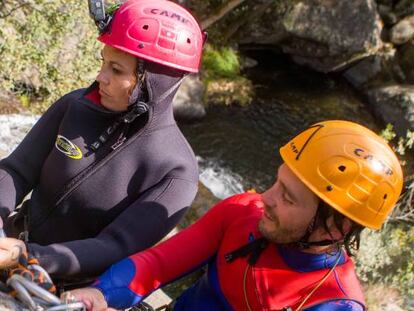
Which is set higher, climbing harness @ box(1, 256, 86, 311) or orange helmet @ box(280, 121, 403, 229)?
climbing harness @ box(1, 256, 86, 311)

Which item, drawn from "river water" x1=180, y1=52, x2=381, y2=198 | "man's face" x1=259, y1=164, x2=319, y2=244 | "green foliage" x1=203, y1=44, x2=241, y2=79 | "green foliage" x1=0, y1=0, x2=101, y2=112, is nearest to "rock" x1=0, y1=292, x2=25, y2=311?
"man's face" x1=259, y1=164, x2=319, y2=244

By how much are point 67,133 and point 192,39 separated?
2.64 ft

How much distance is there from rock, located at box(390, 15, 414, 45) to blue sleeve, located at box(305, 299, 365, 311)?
59.1 feet

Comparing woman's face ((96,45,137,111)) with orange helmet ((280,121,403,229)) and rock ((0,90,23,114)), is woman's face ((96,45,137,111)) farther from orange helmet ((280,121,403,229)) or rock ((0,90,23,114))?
rock ((0,90,23,114))

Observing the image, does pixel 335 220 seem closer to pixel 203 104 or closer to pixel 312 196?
pixel 312 196

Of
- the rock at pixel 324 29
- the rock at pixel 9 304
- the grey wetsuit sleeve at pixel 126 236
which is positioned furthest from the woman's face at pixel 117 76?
the rock at pixel 324 29

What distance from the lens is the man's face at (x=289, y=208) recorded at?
202cm

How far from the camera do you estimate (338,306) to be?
6.37ft

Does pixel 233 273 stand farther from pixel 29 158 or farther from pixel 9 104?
pixel 9 104

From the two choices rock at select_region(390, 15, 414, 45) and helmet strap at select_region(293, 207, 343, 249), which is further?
rock at select_region(390, 15, 414, 45)

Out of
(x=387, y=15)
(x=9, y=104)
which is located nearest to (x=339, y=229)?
(x=9, y=104)

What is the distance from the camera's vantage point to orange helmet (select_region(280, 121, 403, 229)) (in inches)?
78.3

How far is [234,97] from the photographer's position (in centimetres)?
1463

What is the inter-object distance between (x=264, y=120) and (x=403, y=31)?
778 centimetres
